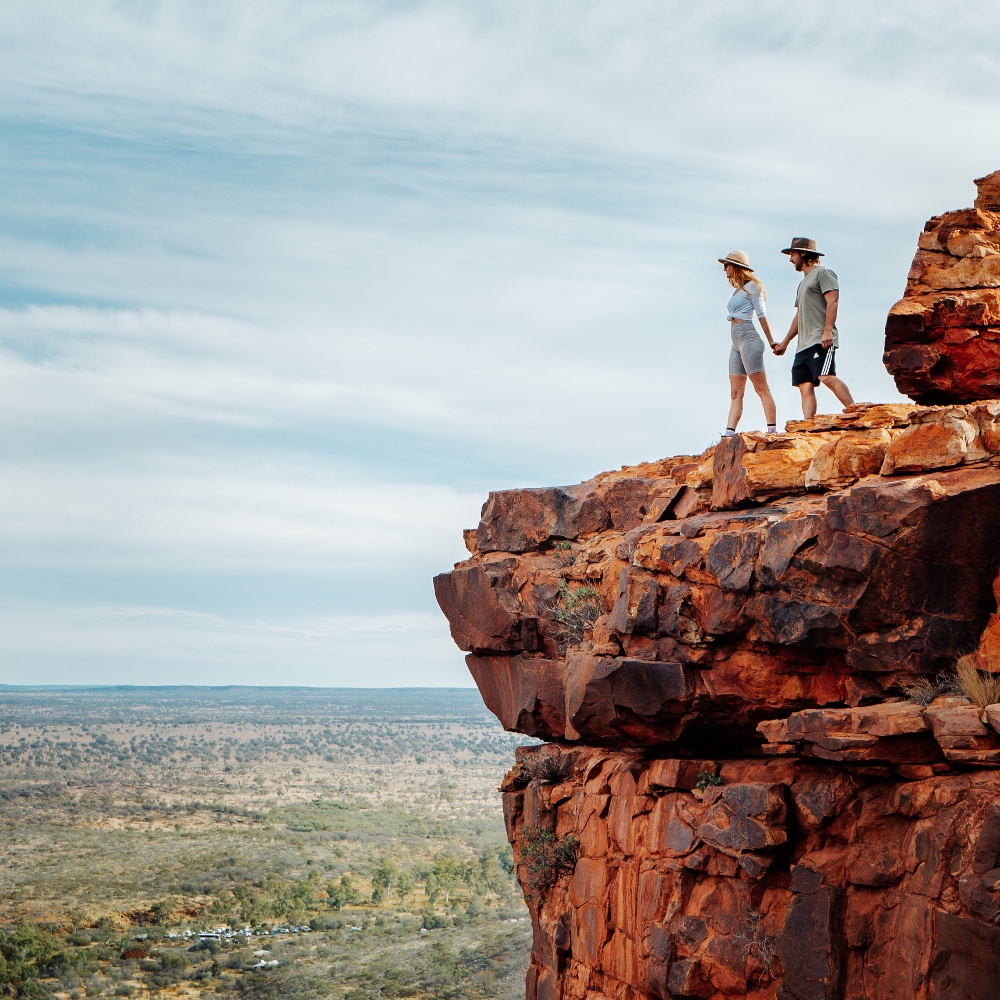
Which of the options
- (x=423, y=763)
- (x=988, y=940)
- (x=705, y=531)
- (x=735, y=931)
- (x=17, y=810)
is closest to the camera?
(x=988, y=940)

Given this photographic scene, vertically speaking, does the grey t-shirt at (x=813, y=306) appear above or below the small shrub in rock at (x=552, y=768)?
above

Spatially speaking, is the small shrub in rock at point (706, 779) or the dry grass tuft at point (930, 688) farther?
the small shrub in rock at point (706, 779)

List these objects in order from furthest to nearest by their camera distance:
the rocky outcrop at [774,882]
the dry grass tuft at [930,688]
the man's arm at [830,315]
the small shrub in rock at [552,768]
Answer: the small shrub in rock at [552,768] → the man's arm at [830,315] → the dry grass tuft at [930,688] → the rocky outcrop at [774,882]

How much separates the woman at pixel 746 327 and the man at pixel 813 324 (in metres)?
0.83

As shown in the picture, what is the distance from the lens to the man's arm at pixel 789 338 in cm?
1781

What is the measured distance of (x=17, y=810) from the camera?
229ft

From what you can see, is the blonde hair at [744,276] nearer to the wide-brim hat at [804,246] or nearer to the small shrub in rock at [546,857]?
the wide-brim hat at [804,246]

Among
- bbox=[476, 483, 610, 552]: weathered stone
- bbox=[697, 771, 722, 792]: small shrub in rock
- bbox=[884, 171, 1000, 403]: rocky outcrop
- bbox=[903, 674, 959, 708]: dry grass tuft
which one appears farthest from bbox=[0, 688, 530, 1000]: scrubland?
bbox=[884, 171, 1000, 403]: rocky outcrop

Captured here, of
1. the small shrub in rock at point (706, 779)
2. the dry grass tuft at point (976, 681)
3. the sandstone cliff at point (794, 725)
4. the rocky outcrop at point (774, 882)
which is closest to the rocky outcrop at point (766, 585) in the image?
the sandstone cliff at point (794, 725)

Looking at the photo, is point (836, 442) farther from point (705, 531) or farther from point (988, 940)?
point (988, 940)

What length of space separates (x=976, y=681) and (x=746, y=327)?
8.01 m

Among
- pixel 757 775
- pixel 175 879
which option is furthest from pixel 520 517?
pixel 175 879

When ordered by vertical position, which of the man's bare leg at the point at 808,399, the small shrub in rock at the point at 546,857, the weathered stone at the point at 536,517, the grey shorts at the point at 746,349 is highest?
the grey shorts at the point at 746,349

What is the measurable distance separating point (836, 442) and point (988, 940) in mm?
6672
